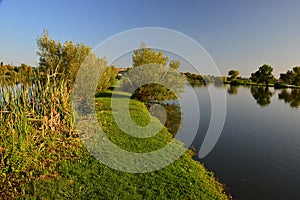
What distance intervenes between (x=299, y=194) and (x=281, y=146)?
6.38m

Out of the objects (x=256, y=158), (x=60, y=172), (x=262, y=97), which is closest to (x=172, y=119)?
(x=256, y=158)

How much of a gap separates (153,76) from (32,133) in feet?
61.4

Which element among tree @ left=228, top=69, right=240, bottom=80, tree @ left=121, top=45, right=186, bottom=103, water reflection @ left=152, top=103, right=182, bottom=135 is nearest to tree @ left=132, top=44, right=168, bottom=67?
tree @ left=121, top=45, right=186, bottom=103

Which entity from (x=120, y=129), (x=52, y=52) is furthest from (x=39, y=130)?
(x=52, y=52)

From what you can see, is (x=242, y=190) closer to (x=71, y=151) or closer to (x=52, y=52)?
(x=71, y=151)

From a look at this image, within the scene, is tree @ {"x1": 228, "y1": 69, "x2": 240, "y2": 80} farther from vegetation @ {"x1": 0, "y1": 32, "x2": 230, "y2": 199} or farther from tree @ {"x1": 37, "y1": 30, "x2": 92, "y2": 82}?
vegetation @ {"x1": 0, "y1": 32, "x2": 230, "y2": 199}

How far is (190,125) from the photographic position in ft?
58.0

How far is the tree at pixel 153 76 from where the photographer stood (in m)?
25.2

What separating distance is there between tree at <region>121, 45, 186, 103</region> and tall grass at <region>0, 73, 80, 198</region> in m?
16.6

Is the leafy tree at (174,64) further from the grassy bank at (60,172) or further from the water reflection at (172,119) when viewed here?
the grassy bank at (60,172)

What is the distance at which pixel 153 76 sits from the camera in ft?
81.4

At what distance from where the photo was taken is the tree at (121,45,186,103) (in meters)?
25.2

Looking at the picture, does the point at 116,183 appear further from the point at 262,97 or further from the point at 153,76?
the point at 262,97

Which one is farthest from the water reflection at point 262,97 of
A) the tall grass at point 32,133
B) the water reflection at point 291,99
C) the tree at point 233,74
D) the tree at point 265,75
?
the tree at point 233,74
